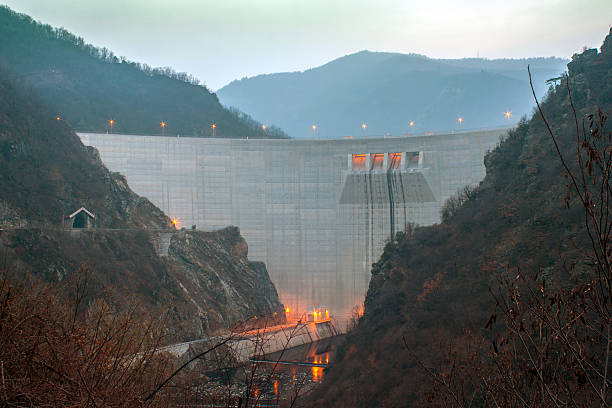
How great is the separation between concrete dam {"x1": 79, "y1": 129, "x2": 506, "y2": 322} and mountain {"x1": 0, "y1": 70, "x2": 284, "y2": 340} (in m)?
2.06

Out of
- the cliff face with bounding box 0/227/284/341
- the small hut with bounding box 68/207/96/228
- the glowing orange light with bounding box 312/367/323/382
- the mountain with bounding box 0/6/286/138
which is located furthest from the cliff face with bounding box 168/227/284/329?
the mountain with bounding box 0/6/286/138

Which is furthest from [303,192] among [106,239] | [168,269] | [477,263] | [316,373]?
[477,263]

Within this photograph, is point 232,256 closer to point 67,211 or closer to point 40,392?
point 67,211

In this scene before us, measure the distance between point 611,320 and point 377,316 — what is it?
82.9ft

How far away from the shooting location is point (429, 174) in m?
53.9

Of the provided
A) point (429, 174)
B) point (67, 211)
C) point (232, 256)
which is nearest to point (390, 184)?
point (429, 174)

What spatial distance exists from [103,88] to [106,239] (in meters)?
51.6

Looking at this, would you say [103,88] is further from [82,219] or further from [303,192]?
[82,219]

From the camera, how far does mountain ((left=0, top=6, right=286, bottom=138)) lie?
262ft

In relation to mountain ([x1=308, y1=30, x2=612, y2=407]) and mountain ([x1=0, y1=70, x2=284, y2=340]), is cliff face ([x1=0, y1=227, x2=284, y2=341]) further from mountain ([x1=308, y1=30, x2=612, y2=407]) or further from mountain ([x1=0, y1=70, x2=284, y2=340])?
mountain ([x1=308, y1=30, x2=612, y2=407])

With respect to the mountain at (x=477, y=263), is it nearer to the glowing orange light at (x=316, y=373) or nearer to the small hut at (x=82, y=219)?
the glowing orange light at (x=316, y=373)

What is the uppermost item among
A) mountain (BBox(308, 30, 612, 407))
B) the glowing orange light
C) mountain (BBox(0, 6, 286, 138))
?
mountain (BBox(0, 6, 286, 138))

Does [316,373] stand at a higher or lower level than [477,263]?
lower

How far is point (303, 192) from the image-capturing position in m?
56.7
